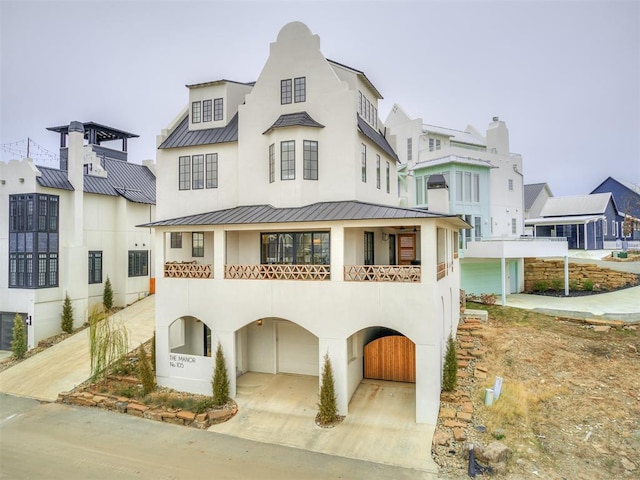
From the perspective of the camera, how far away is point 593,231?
36188mm

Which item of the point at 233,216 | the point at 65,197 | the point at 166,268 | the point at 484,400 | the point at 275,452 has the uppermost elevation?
the point at 65,197

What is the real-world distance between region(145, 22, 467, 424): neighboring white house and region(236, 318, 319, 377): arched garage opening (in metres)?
0.06

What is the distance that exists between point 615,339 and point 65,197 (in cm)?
2871

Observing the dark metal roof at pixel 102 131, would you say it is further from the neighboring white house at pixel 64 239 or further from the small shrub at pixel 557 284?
the small shrub at pixel 557 284

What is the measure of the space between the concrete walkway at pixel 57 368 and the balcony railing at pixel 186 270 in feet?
18.2

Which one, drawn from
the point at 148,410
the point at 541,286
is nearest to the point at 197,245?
the point at 148,410

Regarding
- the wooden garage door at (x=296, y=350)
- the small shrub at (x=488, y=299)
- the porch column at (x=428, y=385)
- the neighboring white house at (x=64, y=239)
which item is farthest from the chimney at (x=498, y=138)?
the neighboring white house at (x=64, y=239)

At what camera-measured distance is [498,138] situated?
2908cm

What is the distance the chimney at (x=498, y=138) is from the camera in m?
29.1

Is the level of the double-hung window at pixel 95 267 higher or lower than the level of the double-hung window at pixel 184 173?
lower


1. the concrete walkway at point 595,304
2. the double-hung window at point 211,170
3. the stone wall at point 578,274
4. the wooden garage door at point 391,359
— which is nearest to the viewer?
the wooden garage door at point 391,359

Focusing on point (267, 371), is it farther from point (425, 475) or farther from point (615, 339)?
point (615, 339)

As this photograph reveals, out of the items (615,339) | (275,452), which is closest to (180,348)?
(275,452)

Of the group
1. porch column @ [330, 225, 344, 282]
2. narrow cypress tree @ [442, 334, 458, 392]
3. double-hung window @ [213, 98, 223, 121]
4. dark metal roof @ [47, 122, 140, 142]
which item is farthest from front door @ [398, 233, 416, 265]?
dark metal roof @ [47, 122, 140, 142]
